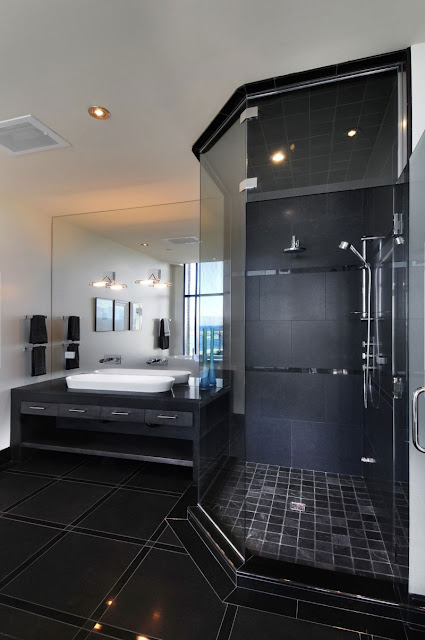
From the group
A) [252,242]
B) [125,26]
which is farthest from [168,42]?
[252,242]

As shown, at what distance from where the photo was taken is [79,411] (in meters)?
3.11

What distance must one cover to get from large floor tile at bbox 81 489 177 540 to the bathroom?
0.02m

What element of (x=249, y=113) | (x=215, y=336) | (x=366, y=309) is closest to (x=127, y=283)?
(x=215, y=336)

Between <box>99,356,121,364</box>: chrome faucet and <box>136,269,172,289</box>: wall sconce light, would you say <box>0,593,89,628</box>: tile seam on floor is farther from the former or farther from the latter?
<box>136,269,172,289</box>: wall sconce light

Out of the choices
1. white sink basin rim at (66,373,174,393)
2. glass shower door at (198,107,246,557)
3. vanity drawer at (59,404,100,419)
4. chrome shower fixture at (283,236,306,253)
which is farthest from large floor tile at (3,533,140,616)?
chrome shower fixture at (283,236,306,253)

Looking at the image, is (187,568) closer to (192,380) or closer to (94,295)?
(192,380)

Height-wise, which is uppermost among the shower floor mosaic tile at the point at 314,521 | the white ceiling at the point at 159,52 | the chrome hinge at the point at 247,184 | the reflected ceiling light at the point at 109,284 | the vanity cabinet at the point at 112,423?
the white ceiling at the point at 159,52

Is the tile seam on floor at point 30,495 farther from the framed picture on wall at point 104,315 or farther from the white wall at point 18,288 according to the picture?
the framed picture on wall at point 104,315

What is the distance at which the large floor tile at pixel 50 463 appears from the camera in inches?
123

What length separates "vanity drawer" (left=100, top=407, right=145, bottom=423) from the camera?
9.73ft

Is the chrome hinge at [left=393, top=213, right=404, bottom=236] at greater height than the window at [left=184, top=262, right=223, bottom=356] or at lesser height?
greater

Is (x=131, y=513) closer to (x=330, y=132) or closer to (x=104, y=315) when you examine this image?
(x=104, y=315)

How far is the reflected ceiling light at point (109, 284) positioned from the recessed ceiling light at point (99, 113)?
71.6 inches

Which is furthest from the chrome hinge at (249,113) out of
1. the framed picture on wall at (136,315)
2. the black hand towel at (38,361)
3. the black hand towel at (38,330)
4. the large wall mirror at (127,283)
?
the black hand towel at (38,361)
